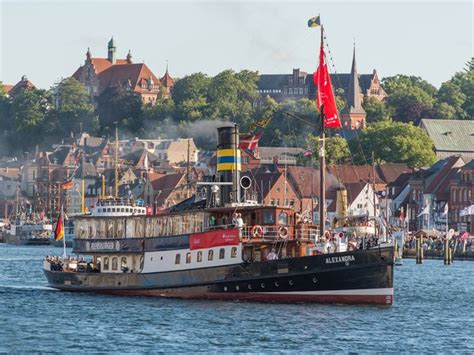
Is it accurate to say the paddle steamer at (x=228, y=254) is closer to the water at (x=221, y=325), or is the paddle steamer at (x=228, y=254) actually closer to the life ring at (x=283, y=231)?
the life ring at (x=283, y=231)

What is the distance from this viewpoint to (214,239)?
267ft

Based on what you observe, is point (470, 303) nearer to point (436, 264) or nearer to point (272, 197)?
point (436, 264)

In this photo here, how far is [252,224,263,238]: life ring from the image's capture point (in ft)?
262

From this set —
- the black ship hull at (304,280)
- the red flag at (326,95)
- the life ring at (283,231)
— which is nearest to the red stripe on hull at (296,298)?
the black ship hull at (304,280)

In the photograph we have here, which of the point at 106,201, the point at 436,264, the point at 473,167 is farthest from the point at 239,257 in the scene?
the point at 473,167

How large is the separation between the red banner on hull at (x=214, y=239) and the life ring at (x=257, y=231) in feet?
2.69

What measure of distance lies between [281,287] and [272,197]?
11543 cm

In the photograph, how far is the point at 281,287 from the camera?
78.9 meters

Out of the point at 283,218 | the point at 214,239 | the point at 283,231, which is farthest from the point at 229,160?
the point at 283,231

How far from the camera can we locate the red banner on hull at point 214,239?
263 feet

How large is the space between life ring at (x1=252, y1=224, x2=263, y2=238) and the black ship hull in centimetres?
146

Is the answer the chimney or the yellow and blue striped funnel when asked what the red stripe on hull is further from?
the yellow and blue striped funnel

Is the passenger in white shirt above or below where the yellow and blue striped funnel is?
below

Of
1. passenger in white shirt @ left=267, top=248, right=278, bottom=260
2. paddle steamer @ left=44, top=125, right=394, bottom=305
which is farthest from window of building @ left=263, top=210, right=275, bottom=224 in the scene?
passenger in white shirt @ left=267, top=248, right=278, bottom=260
